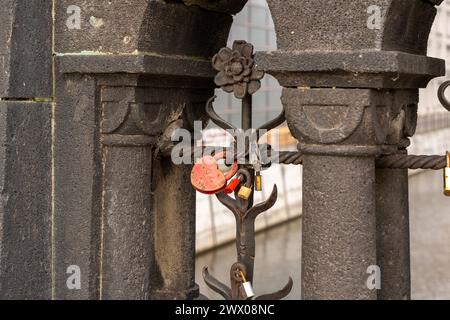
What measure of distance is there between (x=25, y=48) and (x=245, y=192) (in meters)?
0.83

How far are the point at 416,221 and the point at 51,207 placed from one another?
9.84 m

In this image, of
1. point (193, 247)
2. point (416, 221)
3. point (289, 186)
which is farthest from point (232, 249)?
point (193, 247)

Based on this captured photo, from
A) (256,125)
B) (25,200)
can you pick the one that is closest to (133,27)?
(25,200)

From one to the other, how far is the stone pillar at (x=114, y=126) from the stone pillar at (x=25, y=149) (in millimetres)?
41

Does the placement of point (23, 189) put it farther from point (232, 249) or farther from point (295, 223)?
point (295, 223)

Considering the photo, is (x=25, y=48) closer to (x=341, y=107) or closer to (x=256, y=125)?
(x=341, y=107)

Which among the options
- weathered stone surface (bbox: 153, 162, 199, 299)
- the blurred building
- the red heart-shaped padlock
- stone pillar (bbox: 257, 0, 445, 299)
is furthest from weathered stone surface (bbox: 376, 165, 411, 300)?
the blurred building

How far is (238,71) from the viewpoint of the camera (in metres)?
2.28

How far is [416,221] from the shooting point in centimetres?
1170

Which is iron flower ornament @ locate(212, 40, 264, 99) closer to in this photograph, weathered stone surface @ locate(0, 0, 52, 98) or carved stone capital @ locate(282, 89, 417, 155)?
carved stone capital @ locate(282, 89, 417, 155)

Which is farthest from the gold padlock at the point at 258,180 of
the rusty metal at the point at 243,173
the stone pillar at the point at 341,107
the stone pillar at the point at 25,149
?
the stone pillar at the point at 25,149

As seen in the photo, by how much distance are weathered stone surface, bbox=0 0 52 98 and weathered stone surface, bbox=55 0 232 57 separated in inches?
1.9

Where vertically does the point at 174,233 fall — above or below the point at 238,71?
below

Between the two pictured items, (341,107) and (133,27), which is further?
(133,27)
